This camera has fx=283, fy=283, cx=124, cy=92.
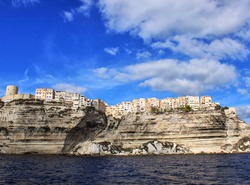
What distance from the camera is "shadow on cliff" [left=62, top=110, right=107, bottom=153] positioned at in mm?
90562

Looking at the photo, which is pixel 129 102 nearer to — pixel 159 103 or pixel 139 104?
pixel 139 104

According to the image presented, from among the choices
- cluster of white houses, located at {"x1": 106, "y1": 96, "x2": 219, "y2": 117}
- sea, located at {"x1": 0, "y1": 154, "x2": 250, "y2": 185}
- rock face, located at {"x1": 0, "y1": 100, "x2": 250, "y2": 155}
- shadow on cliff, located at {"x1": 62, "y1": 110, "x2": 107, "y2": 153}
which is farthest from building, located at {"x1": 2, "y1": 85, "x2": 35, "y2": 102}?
cluster of white houses, located at {"x1": 106, "y1": 96, "x2": 219, "y2": 117}

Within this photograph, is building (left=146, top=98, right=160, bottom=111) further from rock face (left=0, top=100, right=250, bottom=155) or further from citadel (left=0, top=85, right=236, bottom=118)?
rock face (left=0, top=100, right=250, bottom=155)

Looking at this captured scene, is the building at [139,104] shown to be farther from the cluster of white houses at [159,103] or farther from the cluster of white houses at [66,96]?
the cluster of white houses at [66,96]

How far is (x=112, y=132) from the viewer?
95.2 m

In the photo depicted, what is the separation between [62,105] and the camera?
91.2 metres

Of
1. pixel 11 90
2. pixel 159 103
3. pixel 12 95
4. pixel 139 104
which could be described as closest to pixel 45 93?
pixel 11 90

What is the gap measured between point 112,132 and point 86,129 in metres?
8.84

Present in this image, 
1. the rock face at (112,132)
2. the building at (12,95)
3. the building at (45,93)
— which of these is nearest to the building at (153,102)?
the building at (45,93)

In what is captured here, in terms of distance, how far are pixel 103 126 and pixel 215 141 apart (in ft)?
120

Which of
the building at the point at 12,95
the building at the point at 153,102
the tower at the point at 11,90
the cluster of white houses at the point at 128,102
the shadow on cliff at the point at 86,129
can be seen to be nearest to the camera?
the shadow on cliff at the point at 86,129

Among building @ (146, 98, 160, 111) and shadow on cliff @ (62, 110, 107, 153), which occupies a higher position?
building @ (146, 98, 160, 111)

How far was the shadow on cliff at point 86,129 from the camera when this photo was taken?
90.6 m

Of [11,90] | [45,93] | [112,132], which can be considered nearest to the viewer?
[112,132]
